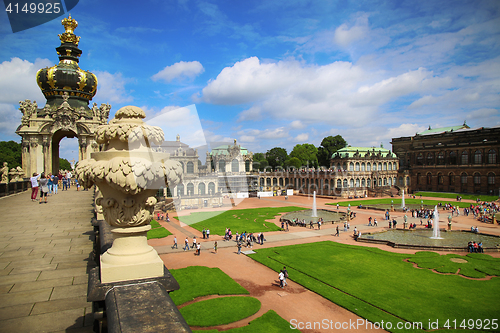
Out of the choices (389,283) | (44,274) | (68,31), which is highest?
(68,31)

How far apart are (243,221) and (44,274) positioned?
42.7 meters

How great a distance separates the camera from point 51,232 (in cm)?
1180

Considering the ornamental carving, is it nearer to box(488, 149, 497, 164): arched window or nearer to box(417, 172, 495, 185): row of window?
box(417, 172, 495, 185): row of window

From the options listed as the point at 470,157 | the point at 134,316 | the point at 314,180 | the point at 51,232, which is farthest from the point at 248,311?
the point at 470,157

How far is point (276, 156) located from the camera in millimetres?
128250

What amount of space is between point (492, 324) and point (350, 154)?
8085 cm

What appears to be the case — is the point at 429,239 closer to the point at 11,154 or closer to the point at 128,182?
the point at 128,182

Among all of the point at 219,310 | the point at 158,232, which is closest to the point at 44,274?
the point at 219,310

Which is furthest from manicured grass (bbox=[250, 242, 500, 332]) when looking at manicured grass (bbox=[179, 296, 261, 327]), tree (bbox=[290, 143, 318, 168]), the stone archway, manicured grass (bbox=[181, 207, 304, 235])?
tree (bbox=[290, 143, 318, 168])

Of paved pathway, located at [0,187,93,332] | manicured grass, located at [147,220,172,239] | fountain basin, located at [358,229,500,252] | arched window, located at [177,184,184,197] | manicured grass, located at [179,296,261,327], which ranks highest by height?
paved pathway, located at [0,187,93,332]

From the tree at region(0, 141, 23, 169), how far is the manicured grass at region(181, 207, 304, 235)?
47115 mm

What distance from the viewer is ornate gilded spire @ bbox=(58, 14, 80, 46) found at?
106 ft

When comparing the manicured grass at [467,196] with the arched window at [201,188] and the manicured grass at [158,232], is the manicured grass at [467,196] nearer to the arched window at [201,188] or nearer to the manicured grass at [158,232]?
the arched window at [201,188]

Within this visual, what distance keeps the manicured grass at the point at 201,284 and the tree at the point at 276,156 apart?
101417 millimetres
